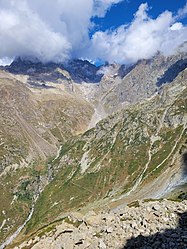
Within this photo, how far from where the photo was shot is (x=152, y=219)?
188 feet

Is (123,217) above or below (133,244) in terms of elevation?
above

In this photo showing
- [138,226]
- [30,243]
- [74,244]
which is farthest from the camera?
[30,243]

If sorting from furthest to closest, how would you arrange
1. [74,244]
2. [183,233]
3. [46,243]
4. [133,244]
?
[46,243], [74,244], [133,244], [183,233]

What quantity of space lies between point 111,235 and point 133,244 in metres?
6.08

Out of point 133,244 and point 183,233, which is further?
point 133,244

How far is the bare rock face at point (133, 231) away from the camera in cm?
5028

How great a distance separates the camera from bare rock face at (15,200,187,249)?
165ft

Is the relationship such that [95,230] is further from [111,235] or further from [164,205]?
[164,205]

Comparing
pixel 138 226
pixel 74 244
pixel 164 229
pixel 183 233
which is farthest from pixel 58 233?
pixel 183 233

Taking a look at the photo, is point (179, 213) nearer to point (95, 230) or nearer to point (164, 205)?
point (164, 205)

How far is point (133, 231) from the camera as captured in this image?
5572cm

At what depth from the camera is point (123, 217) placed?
62.5m

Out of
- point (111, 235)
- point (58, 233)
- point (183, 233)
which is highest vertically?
point (58, 233)

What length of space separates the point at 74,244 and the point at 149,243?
1612 cm
